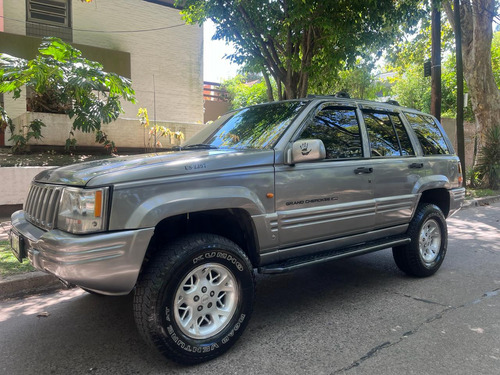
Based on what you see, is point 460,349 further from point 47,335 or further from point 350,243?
point 47,335

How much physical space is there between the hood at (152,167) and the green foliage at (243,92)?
70.6ft

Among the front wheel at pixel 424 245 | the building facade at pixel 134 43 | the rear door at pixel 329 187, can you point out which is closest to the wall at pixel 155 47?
the building facade at pixel 134 43

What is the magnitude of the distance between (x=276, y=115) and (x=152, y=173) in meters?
1.64

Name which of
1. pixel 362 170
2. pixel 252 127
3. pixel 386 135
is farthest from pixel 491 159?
pixel 252 127

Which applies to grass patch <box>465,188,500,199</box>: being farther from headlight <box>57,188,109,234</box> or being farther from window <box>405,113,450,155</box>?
headlight <box>57,188,109,234</box>

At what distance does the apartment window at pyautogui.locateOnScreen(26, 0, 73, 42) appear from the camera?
42.5 feet

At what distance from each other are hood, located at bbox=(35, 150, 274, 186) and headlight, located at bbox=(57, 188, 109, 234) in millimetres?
67

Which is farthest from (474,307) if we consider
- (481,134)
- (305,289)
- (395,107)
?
(481,134)

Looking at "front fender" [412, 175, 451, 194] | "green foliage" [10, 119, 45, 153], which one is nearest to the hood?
"front fender" [412, 175, 451, 194]

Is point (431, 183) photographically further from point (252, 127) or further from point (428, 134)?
point (252, 127)

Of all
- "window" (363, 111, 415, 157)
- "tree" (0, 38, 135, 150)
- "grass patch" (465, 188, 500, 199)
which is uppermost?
"tree" (0, 38, 135, 150)

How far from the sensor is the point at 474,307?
155 inches

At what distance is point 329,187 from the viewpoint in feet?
12.2

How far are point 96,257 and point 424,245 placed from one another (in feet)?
12.6
